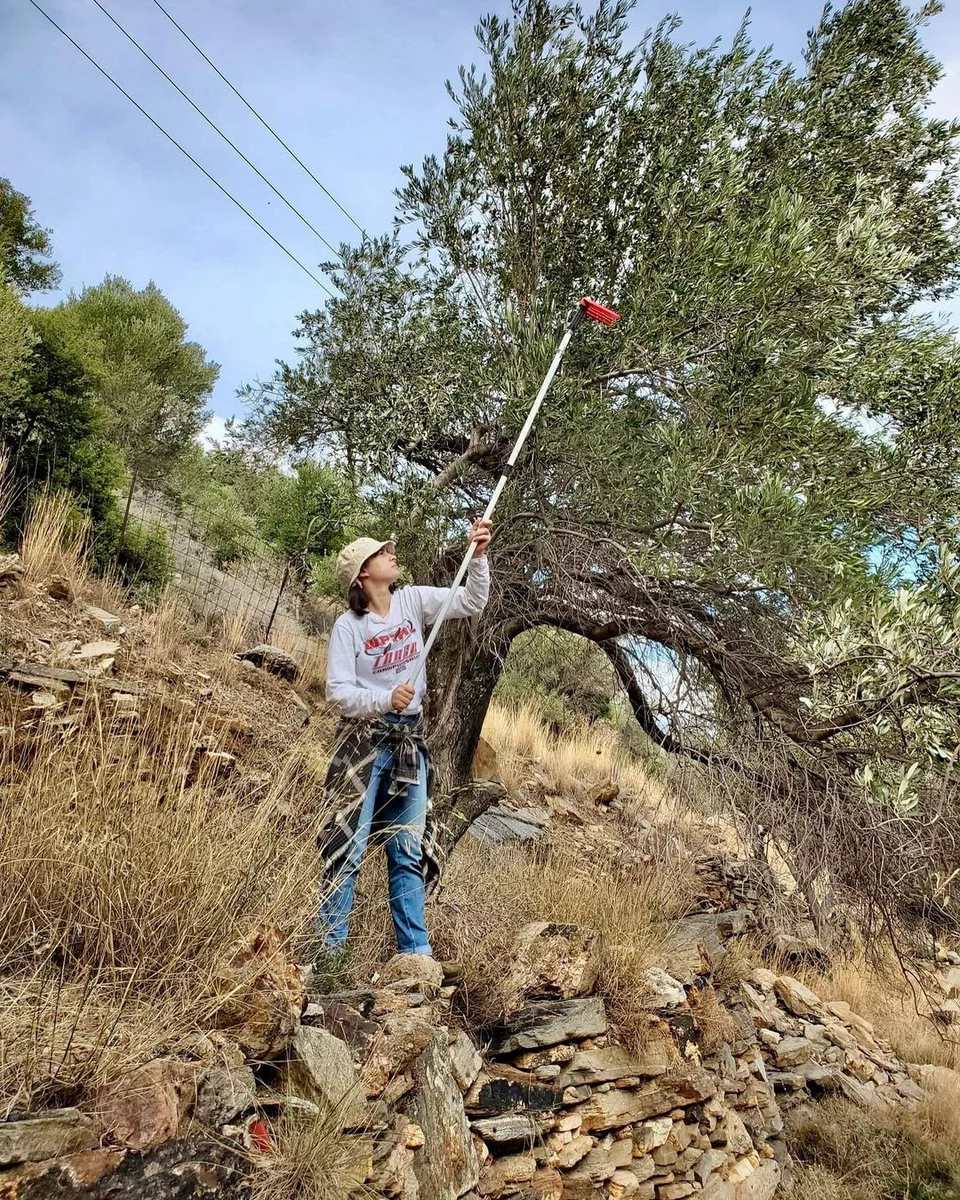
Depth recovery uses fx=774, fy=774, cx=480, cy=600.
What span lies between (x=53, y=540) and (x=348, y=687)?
5163 millimetres

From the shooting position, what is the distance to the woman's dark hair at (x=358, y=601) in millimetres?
4160

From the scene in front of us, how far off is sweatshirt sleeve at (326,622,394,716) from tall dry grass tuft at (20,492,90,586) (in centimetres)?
442

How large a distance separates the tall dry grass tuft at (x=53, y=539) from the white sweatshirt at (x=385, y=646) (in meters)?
4.43

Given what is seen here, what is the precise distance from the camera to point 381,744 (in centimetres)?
387

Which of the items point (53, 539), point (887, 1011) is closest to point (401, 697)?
point (53, 539)

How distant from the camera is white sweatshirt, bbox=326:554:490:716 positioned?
3.79 m

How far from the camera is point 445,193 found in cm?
725

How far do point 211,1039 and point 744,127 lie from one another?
737 centimetres

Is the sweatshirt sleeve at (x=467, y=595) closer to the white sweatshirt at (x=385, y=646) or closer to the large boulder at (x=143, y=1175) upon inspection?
the white sweatshirt at (x=385, y=646)

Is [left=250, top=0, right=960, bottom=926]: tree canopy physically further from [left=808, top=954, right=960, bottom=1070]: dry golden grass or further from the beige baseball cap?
[left=808, top=954, right=960, bottom=1070]: dry golden grass

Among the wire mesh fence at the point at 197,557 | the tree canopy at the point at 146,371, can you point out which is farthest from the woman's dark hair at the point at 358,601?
the tree canopy at the point at 146,371

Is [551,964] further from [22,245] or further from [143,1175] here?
[22,245]

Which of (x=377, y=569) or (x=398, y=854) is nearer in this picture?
(x=398, y=854)

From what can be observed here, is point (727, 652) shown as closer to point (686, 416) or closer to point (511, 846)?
point (686, 416)
